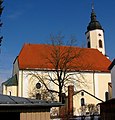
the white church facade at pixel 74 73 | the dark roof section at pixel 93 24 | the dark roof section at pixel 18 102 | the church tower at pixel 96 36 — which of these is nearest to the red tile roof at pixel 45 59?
the white church facade at pixel 74 73

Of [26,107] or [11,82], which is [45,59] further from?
[26,107]

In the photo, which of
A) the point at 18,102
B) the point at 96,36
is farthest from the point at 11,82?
the point at 18,102

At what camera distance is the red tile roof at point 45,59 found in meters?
39.2

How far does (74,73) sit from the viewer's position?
1586 inches

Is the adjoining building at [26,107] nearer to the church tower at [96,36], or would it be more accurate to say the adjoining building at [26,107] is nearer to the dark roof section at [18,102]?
the dark roof section at [18,102]

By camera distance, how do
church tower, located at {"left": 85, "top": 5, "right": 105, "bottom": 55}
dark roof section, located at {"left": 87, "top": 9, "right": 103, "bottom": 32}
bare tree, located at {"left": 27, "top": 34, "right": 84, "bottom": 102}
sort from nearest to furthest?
1. bare tree, located at {"left": 27, "top": 34, "right": 84, "bottom": 102}
2. church tower, located at {"left": 85, "top": 5, "right": 105, "bottom": 55}
3. dark roof section, located at {"left": 87, "top": 9, "right": 103, "bottom": 32}

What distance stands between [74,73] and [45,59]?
16.6 ft

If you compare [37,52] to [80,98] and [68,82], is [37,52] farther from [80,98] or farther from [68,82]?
[80,98]

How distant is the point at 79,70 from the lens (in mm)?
40750

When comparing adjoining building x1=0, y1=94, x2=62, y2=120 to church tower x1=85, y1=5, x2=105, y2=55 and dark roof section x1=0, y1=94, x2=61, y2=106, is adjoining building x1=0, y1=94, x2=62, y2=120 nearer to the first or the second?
dark roof section x1=0, y1=94, x2=61, y2=106

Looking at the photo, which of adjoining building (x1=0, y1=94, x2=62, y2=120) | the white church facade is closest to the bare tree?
the white church facade

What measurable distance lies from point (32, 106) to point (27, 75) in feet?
91.5

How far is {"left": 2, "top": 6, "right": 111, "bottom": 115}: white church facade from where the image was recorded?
124 feet

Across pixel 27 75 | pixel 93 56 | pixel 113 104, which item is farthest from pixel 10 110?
pixel 93 56
